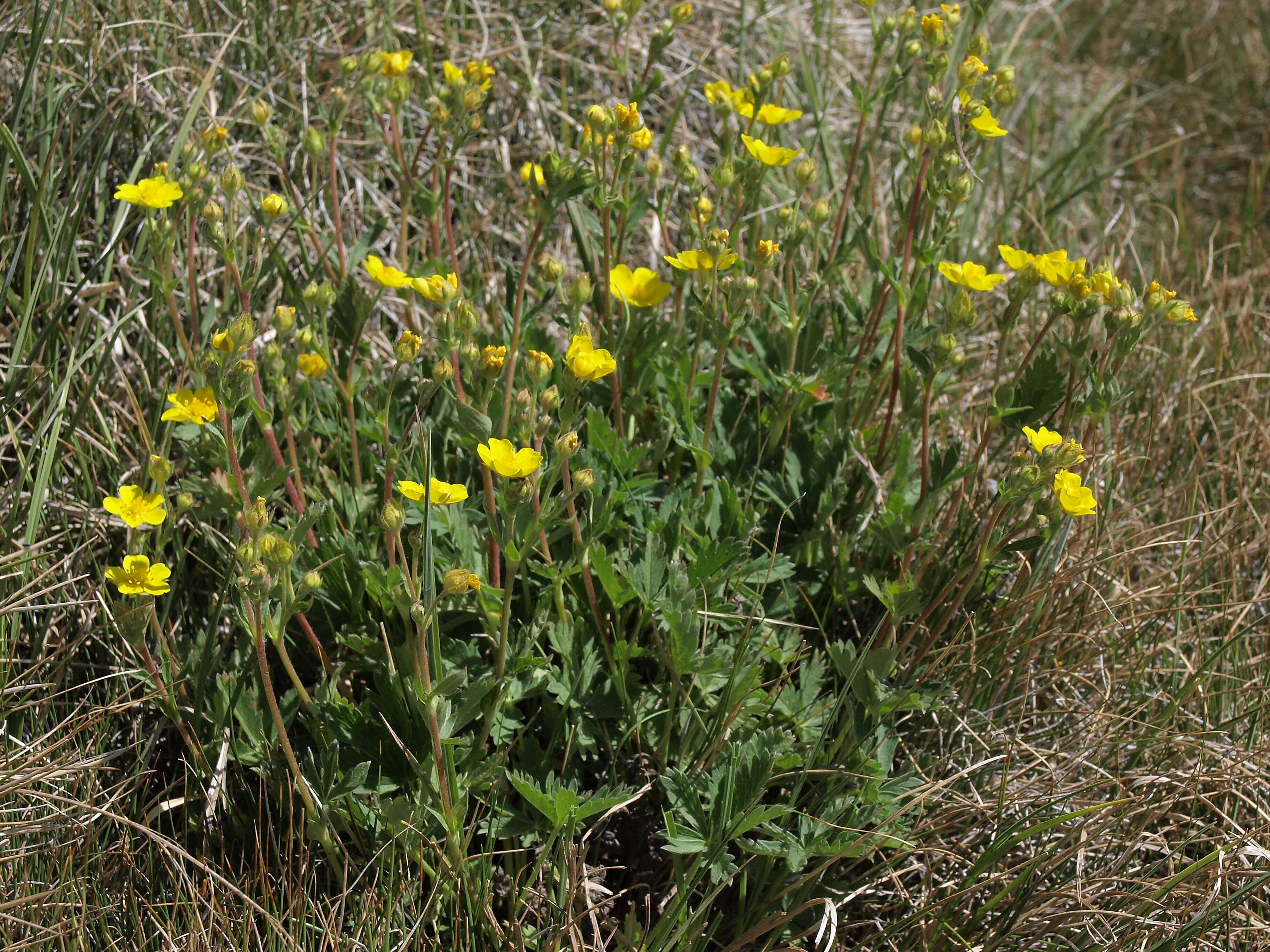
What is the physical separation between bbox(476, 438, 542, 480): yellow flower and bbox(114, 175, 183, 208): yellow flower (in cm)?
86

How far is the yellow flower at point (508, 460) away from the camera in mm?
1619

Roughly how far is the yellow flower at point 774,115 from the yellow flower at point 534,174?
1.66ft

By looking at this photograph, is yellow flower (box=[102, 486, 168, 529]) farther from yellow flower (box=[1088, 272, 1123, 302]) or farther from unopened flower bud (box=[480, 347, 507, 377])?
yellow flower (box=[1088, 272, 1123, 302])

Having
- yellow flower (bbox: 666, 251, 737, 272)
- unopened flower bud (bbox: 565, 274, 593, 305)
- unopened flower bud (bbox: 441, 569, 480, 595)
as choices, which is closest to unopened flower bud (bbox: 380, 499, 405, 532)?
unopened flower bud (bbox: 441, 569, 480, 595)

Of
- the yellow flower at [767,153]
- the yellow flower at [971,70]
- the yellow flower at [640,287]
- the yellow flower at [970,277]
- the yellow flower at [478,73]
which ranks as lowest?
the yellow flower at [640,287]

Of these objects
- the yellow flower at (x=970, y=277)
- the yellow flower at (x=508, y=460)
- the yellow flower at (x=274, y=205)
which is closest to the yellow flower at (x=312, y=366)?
the yellow flower at (x=274, y=205)

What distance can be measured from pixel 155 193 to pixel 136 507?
0.59m

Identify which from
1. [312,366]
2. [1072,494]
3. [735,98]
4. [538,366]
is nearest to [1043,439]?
[1072,494]

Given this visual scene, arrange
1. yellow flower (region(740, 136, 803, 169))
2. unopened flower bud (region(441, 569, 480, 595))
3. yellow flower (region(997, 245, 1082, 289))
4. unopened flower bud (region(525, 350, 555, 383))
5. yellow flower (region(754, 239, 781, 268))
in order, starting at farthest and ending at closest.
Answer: yellow flower (region(740, 136, 803, 169))
yellow flower (region(997, 245, 1082, 289))
yellow flower (region(754, 239, 781, 268))
unopened flower bud (region(525, 350, 555, 383))
unopened flower bud (region(441, 569, 480, 595))

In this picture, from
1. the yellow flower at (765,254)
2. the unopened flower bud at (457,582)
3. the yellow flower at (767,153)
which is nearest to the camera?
the unopened flower bud at (457,582)

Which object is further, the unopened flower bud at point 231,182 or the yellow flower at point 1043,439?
the unopened flower bud at point 231,182

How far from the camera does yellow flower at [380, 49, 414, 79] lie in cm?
234

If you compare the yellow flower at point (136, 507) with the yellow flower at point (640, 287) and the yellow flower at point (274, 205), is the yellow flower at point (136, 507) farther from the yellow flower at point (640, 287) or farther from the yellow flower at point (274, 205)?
the yellow flower at point (640, 287)

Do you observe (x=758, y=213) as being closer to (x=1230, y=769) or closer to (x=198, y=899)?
(x=1230, y=769)
